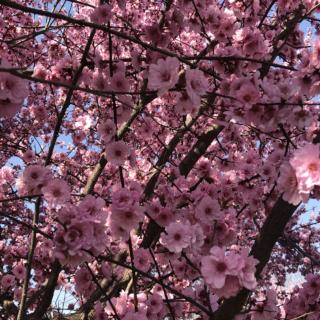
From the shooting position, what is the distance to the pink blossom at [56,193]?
2789 mm

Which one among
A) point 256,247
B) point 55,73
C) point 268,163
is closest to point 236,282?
point 256,247

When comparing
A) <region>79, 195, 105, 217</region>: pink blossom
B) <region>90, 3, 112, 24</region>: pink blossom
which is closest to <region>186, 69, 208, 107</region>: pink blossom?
<region>79, 195, 105, 217</region>: pink blossom

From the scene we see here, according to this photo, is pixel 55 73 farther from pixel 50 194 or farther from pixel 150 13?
pixel 150 13

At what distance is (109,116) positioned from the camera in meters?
5.05

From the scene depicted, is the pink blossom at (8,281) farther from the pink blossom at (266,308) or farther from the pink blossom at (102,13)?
the pink blossom at (102,13)

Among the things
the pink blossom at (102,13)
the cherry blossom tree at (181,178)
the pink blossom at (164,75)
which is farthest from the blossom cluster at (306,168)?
the pink blossom at (102,13)

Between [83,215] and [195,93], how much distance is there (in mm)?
925

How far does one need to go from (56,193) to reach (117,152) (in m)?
0.84

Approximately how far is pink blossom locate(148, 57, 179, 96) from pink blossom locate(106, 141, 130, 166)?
3.31ft

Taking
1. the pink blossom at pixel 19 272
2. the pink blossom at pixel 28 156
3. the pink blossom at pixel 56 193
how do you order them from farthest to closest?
the pink blossom at pixel 28 156 < the pink blossom at pixel 19 272 < the pink blossom at pixel 56 193

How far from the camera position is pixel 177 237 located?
3064 mm

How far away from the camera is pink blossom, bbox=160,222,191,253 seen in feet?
9.91

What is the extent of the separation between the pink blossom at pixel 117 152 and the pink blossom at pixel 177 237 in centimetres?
74

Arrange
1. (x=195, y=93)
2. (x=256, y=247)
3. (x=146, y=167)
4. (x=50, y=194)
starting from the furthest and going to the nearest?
1. (x=146, y=167)
2. (x=256, y=247)
3. (x=50, y=194)
4. (x=195, y=93)
